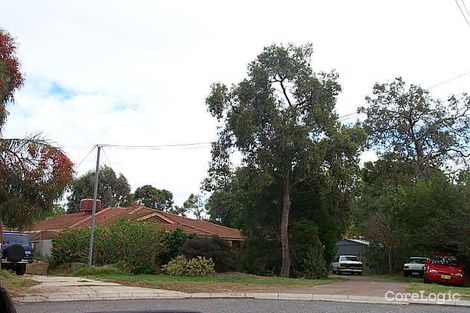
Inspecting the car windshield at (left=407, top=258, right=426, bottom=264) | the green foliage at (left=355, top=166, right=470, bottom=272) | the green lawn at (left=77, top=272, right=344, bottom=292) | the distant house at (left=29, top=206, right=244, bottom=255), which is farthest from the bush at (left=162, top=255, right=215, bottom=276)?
the car windshield at (left=407, top=258, right=426, bottom=264)

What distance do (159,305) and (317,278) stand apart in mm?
16143

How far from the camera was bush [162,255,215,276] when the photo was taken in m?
25.7

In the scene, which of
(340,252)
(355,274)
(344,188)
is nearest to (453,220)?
(344,188)

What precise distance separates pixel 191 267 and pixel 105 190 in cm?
3854

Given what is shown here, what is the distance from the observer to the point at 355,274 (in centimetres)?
3862

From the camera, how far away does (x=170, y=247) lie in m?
28.5

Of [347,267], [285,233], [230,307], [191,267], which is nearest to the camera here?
[230,307]

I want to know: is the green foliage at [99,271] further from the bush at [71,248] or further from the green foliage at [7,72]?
the green foliage at [7,72]

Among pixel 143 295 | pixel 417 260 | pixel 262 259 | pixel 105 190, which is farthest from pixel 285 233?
pixel 105 190

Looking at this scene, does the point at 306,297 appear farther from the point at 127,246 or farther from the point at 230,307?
the point at 127,246

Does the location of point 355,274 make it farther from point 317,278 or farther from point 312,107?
point 312,107

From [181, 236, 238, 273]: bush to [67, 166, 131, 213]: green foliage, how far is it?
3410cm

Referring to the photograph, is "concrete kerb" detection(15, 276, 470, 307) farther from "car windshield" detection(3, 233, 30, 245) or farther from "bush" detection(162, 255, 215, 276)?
"bush" detection(162, 255, 215, 276)

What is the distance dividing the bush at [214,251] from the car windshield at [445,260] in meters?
9.91
